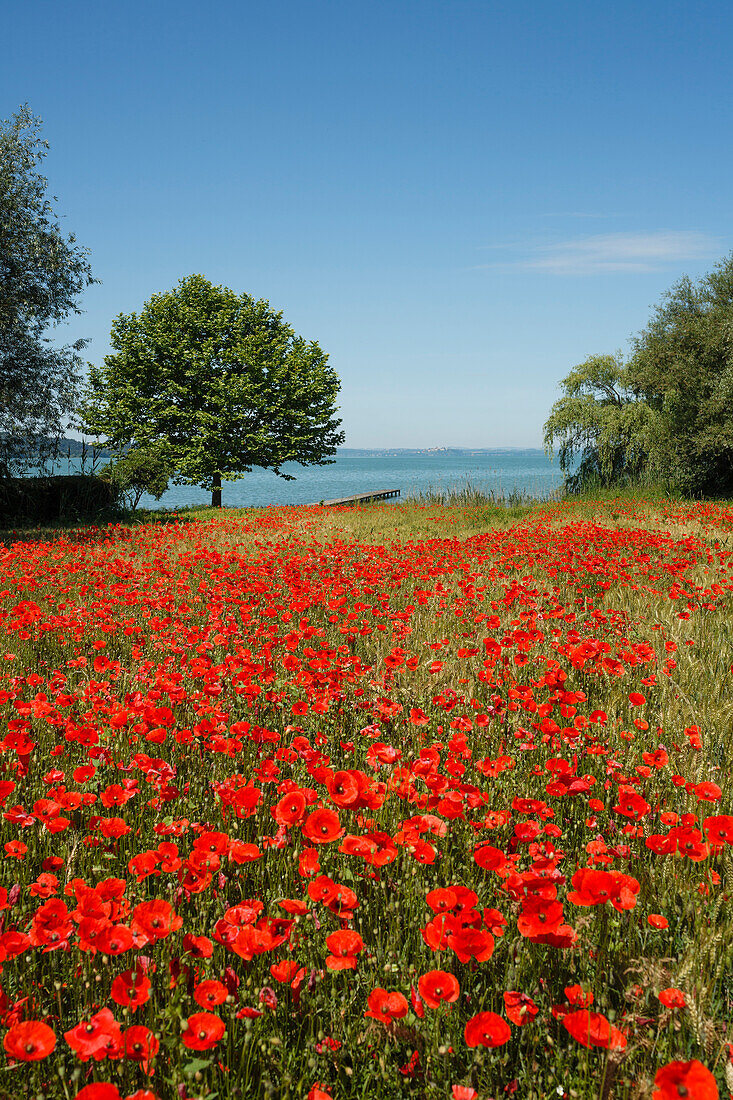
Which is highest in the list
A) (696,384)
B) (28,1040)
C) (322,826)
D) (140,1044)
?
(696,384)

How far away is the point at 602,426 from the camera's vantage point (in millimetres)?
27172

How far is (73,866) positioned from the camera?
7.69 feet

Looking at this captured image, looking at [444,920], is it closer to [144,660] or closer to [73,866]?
[73,866]

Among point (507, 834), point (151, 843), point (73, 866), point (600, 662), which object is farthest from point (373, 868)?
point (600, 662)

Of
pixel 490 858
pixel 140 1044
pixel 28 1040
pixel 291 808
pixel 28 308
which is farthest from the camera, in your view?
pixel 28 308

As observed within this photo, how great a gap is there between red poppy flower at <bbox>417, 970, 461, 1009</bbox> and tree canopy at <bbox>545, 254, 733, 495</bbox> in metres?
21.6

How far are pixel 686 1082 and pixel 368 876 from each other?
1.31 m

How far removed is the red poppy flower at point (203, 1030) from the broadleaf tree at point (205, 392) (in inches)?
1057

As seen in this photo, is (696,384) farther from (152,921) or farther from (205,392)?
(152,921)

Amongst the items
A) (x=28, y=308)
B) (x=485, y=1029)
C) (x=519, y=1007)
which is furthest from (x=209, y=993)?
(x=28, y=308)

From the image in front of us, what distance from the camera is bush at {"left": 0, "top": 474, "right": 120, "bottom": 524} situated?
1747 cm

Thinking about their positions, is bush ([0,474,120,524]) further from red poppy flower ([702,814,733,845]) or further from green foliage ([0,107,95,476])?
red poppy flower ([702,814,733,845])

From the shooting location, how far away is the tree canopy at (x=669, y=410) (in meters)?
21.0

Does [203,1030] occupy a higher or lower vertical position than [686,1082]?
lower
